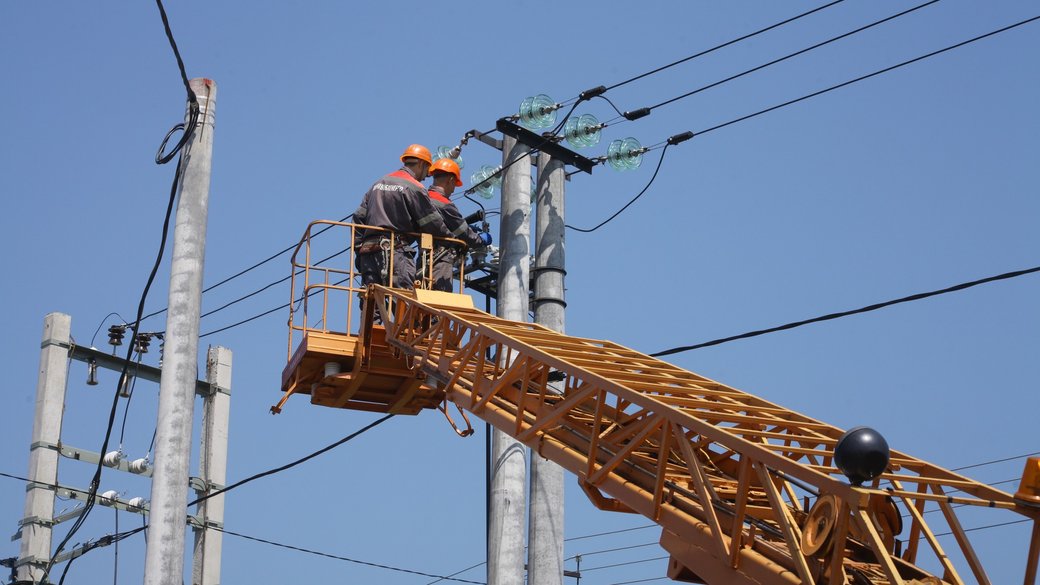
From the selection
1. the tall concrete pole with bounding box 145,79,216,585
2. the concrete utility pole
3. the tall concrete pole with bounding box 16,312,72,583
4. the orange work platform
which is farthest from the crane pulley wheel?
the tall concrete pole with bounding box 16,312,72,583

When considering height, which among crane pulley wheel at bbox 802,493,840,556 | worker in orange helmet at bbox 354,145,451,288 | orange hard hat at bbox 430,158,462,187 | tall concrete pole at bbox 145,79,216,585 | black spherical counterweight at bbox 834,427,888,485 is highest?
orange hard hat at bbox 430,158,462,187

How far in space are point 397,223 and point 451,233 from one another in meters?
0.68

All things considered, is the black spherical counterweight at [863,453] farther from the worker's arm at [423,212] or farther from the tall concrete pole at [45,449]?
the tall concrete pole at [45,449]

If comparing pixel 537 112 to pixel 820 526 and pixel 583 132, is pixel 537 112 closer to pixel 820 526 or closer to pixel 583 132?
pixel 583 132

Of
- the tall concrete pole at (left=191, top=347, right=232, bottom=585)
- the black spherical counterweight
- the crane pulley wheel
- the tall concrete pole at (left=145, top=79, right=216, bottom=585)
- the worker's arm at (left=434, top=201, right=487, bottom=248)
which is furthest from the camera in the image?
the tall concrete pole at (left=191, top=347, right=232, bottom=585)

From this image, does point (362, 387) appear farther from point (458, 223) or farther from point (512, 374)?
point (512, 374)

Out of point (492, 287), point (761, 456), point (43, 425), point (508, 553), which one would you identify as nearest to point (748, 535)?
point (761, 456)

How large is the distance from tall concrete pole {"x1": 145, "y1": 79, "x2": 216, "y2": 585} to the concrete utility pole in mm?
3718

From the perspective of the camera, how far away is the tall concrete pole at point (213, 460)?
60.4 ft

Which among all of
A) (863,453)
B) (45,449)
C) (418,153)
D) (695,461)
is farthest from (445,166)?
(863,453)

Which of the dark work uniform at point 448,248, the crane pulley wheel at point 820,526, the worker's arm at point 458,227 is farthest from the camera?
the worker's arm at point 458,227

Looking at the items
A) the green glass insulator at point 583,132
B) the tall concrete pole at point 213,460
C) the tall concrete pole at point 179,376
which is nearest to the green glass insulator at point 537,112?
the green glass insulator at point 583,132

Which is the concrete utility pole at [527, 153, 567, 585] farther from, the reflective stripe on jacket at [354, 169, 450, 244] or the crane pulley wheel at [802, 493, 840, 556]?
the crane pulley wheel at [802, 493, 840, 556]

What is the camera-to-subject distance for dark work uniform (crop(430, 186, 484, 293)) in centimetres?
1563
